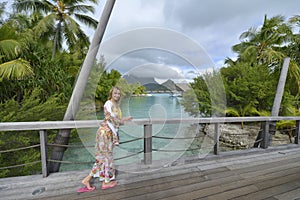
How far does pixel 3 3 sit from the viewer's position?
760 cm

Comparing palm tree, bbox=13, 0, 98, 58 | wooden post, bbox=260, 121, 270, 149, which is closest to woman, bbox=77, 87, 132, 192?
wooden post, bbox=260, 121, 270, 149

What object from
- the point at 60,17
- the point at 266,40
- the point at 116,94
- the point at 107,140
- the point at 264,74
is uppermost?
the point at 60,17

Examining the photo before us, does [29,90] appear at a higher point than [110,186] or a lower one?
higher

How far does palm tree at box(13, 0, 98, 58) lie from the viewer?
26.5 ft

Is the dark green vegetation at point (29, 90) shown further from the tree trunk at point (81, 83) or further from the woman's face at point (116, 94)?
the tree trunk at point (81, 83)

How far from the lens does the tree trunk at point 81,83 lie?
66.9 inches

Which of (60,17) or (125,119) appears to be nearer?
(125,119)

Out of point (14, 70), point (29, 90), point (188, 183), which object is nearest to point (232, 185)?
point (188, 183)

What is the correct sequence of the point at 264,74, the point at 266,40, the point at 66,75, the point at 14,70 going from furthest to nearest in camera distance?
the point at 266,40 → the point at 264,74 → the point at 66,75 → the point at 14,70


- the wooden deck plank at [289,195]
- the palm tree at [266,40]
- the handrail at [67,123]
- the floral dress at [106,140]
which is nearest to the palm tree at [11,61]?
the handrail at [67,123]

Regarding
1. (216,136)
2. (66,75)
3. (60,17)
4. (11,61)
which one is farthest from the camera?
(60,17)

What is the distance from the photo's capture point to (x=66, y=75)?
5512 millimetres

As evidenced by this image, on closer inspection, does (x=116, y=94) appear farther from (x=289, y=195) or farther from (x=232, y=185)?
(x=289, y=195)

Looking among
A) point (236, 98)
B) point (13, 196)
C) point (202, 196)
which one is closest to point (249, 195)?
point (202, 196)
